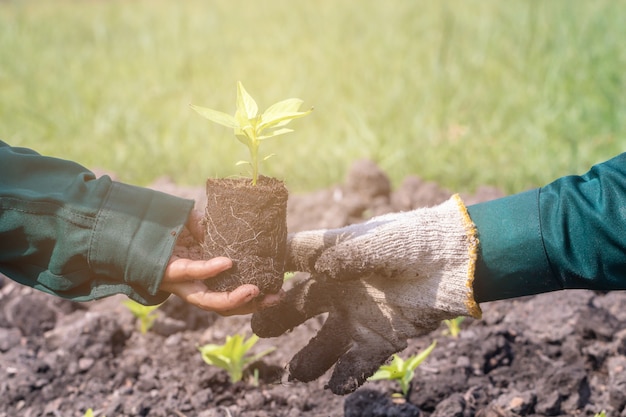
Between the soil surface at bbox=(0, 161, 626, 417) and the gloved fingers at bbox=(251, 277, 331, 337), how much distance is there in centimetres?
27

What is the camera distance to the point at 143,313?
10.2ft

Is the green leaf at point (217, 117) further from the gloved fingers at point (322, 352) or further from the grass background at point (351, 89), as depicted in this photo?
the grass background at point (351, 89)

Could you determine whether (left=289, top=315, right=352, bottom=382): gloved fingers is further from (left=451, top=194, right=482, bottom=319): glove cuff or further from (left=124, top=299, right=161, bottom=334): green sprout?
(left=124, top=299, right=161, bottom=334): green sprout

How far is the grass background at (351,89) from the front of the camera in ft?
15.5

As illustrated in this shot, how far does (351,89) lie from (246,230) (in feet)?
12.6

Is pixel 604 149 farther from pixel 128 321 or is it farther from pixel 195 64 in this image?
pixel 195 64

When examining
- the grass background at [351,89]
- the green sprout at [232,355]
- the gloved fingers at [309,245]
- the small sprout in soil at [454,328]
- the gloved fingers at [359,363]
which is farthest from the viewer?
the grass background at [351,89]

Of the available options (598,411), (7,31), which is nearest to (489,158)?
(598,411)

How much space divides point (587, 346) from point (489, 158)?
1.85 m

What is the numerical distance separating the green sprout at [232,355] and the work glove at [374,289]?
1.41 feet

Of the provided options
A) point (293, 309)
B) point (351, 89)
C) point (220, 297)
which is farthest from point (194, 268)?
point (351, 89)

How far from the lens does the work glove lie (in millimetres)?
2236

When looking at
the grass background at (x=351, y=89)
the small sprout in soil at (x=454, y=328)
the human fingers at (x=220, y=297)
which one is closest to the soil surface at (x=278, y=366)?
the small sprout in soil at (x=454, y=328)

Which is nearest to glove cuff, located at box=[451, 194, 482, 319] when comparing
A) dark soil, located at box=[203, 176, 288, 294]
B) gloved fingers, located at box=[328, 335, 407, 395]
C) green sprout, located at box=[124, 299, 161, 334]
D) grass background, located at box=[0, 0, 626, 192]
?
gloved fingers, located at box=[328, 335, 407, 395]
